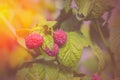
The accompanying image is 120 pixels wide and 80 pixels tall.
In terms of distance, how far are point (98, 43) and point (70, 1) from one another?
228 mm

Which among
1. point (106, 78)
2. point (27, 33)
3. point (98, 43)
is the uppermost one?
point (27, 33)

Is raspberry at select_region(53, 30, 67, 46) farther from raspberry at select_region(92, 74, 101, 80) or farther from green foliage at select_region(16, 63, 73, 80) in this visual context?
raspberry at select_region(92, 74, 101, 80)

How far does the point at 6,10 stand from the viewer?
101 cm

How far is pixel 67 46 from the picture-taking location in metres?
1.06

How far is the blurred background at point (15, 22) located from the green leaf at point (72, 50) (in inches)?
4.7

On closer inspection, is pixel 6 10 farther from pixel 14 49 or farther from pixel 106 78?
pixel 106 78

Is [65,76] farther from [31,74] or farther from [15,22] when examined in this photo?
[15,22]

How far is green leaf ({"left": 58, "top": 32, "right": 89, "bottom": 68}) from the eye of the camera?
3.42 feet

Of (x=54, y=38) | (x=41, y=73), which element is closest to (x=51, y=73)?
(x=41, y=73)

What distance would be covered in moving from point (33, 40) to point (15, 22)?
0.36 feet

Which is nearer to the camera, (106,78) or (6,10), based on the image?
(6,10)

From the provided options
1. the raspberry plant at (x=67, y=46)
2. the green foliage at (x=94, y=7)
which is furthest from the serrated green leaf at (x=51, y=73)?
the green foliage at (x=94, y=7)

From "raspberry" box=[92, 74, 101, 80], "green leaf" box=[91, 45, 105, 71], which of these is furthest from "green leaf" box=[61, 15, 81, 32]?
"raspberry" box=[92, 74, 101, 80]

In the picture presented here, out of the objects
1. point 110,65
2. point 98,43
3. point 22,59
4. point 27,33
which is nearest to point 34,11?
point 27,33
